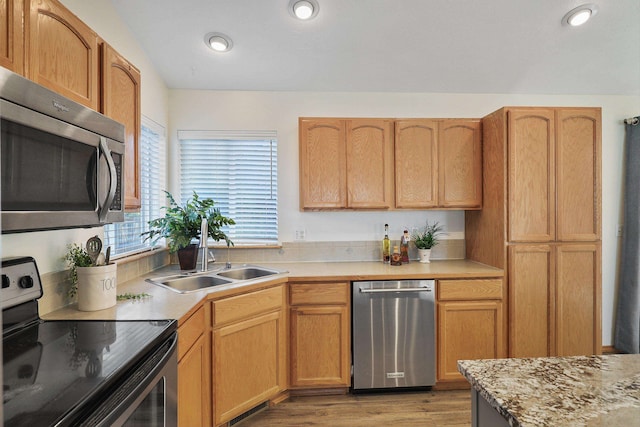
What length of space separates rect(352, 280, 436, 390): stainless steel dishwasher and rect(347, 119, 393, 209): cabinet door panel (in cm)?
72

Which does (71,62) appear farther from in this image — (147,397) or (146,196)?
(146,196)

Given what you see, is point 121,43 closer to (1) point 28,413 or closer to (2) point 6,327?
(2) point 6,327

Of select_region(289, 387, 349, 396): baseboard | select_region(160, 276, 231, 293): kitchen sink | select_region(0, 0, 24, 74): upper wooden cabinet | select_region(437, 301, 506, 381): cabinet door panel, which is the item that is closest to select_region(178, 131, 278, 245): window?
select_region(160, 276, 231, 293): kitchen sink

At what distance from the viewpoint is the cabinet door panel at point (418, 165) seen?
2924 mm

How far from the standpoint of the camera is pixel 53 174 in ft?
3.55

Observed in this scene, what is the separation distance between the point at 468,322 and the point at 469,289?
24 cm

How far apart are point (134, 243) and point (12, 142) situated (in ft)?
5.82

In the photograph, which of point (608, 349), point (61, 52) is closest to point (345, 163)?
point (61, 52)

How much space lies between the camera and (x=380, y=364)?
101 inches

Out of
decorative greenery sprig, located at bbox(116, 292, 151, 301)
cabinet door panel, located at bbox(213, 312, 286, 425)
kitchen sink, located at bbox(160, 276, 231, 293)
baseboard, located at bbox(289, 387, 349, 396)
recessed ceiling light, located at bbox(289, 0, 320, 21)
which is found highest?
recessed ceiling light, located at bbox(289, 0, 320, 21)

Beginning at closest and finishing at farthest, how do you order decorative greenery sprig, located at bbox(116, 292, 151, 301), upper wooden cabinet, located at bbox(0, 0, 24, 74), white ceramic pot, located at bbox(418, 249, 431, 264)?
upper wooden cabinet, located at bbox(0, 0, 24, 74) → decorative greenery sprig, located at bbox(116, 292, 151, 301) → white ceramic pot, located at bbox(418, 249, 431, 264)

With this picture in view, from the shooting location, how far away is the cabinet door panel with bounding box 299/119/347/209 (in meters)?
2.88

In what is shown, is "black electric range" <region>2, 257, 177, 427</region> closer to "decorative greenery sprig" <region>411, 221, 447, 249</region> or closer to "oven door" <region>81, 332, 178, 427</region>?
"oven door" <region>81, 332, 178, 427</region>

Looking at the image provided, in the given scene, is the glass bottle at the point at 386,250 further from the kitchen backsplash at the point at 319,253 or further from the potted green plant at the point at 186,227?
the potted green plant at the point at 186,227
